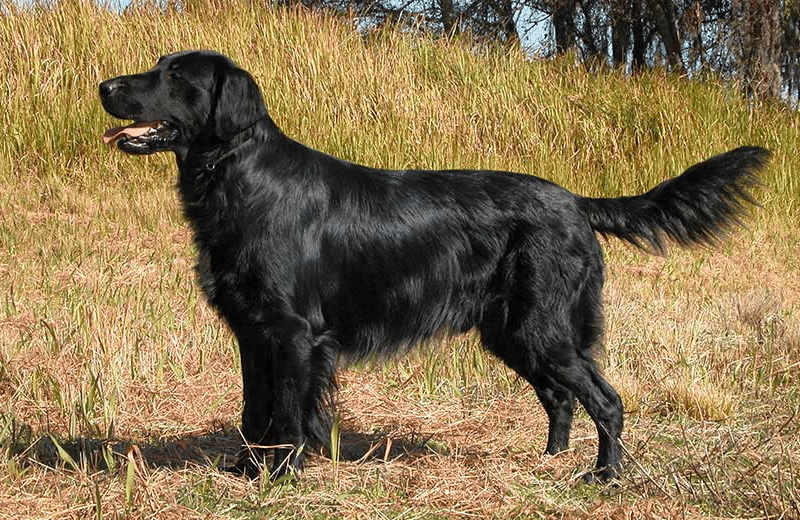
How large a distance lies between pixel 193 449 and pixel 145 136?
4.52 feet

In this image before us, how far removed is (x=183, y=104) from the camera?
136 inches

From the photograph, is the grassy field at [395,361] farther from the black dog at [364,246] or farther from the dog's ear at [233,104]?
the dog's ear at [233,104]

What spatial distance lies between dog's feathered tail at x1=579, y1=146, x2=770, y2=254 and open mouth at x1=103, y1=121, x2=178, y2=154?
1.71 meters

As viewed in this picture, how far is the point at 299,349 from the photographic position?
3.40m

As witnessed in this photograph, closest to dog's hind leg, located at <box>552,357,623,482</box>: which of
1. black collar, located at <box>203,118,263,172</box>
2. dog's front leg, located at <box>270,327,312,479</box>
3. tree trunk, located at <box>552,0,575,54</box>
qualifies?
dog's front leg, located at <box>270,327,312,479</box>

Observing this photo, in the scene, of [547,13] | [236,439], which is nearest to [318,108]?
[236,439]

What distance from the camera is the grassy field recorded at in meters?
3.21

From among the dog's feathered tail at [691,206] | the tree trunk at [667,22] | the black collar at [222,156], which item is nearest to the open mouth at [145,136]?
the black collar at [222,156]

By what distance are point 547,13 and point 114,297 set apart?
50.8 feet

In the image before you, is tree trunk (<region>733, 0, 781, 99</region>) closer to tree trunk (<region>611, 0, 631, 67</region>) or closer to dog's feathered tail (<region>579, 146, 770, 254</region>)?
tree trunk (<region>611, 0, 631, 67</region>)

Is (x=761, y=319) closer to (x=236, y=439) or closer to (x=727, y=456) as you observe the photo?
(x=727, y=456)

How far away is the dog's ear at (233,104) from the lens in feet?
11.3

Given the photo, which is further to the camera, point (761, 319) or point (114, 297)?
point (761, 319)

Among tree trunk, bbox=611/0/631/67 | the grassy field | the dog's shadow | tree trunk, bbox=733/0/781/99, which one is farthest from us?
tree trunk, bbox=611/0/631/67
